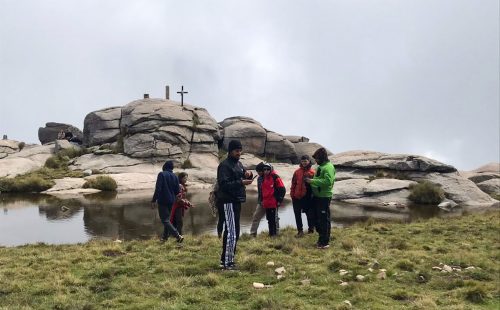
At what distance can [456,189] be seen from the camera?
3897 cm

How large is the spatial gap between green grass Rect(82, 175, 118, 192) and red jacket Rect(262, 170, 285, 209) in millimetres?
25501

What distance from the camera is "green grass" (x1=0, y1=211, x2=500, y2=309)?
8133 mm

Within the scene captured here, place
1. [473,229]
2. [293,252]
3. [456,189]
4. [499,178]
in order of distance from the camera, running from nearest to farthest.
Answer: [293,252] < [473,229] < [456,189] < [499,178]

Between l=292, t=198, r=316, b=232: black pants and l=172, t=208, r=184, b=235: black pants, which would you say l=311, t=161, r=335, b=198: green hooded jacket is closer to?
l=292, t=198, r=316, b=232: black pants

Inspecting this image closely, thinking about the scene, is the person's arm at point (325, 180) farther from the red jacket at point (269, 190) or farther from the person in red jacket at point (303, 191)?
the red jacket at point (269, 190)

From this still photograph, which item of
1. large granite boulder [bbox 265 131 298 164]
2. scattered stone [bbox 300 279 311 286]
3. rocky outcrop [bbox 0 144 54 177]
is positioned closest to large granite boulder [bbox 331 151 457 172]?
large granite boulder [bbox 265 131 298 164]

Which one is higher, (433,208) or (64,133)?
(64,133)

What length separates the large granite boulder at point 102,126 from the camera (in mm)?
54656

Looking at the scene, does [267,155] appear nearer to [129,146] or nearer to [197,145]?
[197,145]

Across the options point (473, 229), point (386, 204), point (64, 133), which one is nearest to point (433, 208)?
point (386, 204)

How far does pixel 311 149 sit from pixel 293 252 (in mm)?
52350

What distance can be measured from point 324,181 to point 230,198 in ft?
11.8

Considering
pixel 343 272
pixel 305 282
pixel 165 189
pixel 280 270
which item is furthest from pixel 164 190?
pixel 343 272

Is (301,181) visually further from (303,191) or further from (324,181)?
(324,181)
